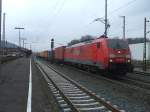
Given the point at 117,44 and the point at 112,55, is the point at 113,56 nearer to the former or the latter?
the point at 112,55

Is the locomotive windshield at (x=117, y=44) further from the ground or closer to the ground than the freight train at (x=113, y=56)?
further from the ground

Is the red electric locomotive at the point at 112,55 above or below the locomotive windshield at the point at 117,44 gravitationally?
below

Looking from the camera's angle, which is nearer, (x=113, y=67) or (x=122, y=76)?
(x=113, y=67)

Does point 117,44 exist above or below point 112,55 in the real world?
above

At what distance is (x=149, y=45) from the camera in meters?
55.7

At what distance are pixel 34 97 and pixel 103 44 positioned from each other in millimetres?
12182

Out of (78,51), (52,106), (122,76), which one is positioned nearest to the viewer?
(52,106)

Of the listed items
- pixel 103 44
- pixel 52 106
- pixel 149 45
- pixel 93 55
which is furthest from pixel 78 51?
pixel 52 106

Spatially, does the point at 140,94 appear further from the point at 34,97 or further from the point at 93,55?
the point at 93,55

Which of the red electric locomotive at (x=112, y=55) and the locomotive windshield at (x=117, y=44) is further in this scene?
the locomotive windshield at (x=117, y=44)

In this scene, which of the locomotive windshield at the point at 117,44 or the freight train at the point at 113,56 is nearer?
the freight train at the point at 113,56

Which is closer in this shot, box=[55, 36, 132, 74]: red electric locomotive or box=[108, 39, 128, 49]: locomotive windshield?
box=[55, 36, 132, 74]: red electric locomotive

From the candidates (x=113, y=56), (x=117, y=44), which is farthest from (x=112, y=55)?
(x=117, y=44)

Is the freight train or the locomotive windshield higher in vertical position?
the locomotive windshield
